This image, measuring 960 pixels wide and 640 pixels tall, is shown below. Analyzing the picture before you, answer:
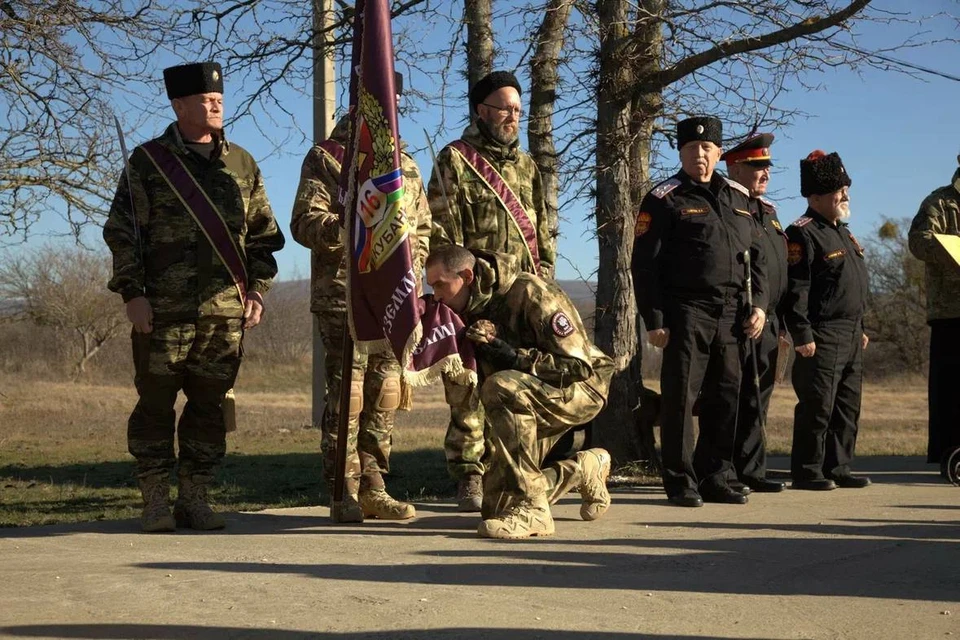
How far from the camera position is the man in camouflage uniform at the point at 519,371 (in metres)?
6.24

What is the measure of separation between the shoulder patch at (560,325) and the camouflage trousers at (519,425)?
0.87 ft

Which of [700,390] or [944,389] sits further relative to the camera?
[944,389]

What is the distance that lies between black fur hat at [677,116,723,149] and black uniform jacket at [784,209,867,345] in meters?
1.16

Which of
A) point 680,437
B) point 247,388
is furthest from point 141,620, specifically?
point 247,388

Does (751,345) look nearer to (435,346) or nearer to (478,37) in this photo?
(435,346)

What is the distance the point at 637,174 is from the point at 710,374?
2532 millimetres

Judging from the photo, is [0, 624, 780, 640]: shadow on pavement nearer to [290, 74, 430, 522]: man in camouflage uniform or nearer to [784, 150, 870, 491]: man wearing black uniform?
[290, 74, 430, 522]: man in camouflage uniform

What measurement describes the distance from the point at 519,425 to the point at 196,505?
1.77 m

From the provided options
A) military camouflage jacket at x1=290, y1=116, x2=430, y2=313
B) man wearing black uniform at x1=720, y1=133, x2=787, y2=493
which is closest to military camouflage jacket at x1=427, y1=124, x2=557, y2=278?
military camouflage jacket at x1=290, y1=116, x2=430, y2=313

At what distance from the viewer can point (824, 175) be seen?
8.66 m

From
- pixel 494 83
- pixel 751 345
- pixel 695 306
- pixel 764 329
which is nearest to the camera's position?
pixel 494 83

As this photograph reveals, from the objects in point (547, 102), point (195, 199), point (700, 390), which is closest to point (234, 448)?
point (547, 102)

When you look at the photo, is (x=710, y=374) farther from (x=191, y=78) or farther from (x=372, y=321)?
(x=191, y=78)

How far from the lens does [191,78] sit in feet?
21.3
